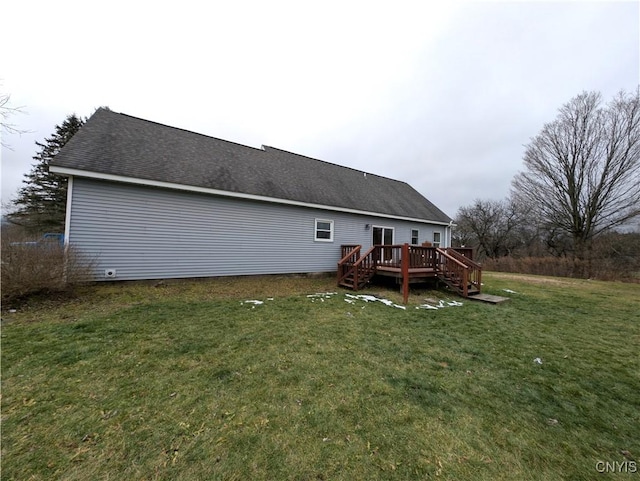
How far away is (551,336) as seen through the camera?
4.70 m

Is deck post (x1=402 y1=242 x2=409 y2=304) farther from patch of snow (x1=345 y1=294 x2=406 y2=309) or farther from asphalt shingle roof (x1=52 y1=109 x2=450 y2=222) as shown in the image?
asphalt shingle roof (x1=52 y1=109 x2=450 y2=222)

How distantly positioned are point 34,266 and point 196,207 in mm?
3817

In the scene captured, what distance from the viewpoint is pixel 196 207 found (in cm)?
800

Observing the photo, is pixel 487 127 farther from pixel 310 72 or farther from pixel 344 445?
pixel 344 445

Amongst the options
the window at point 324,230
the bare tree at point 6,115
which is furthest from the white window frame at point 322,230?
the bare tree at point 6,115

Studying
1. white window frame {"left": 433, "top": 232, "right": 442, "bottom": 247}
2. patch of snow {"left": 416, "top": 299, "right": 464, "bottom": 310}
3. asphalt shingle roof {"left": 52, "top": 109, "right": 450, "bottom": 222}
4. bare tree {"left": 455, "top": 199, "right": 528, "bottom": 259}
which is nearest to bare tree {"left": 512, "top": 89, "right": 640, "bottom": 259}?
white window frame {"left": 433, "top": 232, "right": 442, "bottom": 247}

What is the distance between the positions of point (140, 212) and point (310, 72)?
1104 centimetres

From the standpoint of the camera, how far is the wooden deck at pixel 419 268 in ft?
26.0

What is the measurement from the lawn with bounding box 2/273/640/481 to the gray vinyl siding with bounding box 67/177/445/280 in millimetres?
2182

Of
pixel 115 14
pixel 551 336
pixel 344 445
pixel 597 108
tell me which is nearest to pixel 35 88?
pixel 115 14

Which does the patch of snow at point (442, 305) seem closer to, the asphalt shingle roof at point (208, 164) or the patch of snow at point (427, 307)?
the patch of snow at point (427, 307)

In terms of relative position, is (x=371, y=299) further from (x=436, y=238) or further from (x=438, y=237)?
(x=438, y=237)

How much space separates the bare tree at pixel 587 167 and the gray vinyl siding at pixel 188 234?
18.1 m

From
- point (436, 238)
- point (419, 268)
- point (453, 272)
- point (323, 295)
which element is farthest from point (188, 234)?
point (436, 238)
